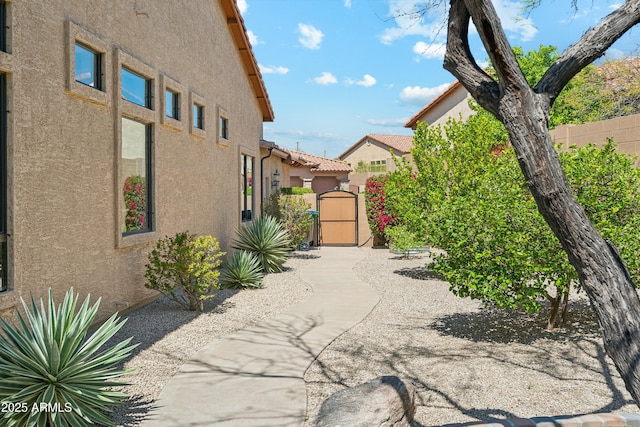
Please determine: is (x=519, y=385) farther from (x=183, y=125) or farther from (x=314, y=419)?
(x=183, y=125)

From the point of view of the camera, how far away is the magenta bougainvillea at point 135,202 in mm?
8852

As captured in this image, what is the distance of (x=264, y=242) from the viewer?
1409 centimetres

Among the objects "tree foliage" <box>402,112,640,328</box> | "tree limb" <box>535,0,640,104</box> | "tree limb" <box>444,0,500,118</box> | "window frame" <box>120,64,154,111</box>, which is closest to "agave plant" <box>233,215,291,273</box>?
"window frame" <box>120,64,154,111</box>

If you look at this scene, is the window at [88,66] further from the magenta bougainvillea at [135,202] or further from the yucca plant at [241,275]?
the yucca plant at [241,275]

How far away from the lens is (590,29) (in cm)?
406

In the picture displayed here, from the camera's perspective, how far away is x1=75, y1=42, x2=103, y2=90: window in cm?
743

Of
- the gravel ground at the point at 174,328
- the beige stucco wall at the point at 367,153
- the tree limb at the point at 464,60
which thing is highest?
the beige stucco wall at the point at 367,153

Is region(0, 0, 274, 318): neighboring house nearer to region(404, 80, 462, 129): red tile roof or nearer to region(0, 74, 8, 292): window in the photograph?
region(0, 74, 8, 292): window

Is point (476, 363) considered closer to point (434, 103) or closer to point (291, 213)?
point (291, 213)

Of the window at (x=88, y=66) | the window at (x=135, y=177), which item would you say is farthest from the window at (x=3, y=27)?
the window at (x=135, y=177)

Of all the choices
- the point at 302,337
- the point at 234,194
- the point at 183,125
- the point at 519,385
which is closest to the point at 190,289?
the point at 302,337

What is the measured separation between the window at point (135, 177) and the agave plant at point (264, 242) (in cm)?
446

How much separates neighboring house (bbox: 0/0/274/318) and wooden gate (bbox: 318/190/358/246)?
369 inches

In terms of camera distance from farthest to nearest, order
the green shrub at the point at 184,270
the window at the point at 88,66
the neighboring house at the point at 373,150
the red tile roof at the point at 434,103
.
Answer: the neighboring house at the point at 373,150 → the red tile roof at the point at 434,103 → the green shrub at the point at 184,270 → the window at the point at 88,66
